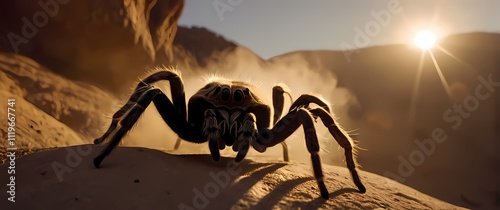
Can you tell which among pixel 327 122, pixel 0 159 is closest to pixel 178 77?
pixel 327 122

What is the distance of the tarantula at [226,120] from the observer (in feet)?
12.1

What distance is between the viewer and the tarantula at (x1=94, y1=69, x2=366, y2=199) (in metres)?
3.68

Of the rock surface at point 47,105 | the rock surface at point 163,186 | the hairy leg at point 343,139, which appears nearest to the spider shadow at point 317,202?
the rock surface at point 163,186

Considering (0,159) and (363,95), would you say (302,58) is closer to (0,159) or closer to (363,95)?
(363,95)

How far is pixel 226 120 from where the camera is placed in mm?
4254

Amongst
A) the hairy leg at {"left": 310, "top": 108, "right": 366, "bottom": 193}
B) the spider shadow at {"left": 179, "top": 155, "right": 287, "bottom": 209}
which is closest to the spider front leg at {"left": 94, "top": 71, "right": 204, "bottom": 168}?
the spider shadow at {"left": 179, "top": 155, "right": 287, "bottom": 209}

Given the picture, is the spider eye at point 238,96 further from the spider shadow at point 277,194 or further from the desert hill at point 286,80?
the spider shadow at point 277,194

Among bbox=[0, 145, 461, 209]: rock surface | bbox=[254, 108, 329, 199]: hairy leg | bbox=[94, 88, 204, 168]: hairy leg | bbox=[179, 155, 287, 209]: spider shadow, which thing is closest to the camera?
bbox=[0, 145, 461, 209]: rock surface

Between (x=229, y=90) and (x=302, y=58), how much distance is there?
2398 centimetres

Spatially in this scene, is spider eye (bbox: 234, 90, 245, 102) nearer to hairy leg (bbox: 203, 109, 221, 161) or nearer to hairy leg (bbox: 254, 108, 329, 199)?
hairy leg (bbox: 203, 109, 221, 161)

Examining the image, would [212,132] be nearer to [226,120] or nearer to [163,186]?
[226,120]

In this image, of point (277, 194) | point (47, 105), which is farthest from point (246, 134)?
point (47, 105)

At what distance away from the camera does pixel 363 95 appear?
20797 millimetres

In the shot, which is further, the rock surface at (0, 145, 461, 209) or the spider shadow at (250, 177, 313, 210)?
the spider shadow at (250, 177, 313, 210)
